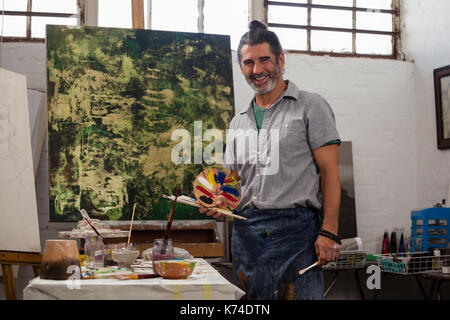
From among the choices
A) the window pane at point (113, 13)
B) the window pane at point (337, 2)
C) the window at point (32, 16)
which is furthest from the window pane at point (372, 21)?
the window at point (32, 16)

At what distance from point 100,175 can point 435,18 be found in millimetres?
3013

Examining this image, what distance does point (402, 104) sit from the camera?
4.54 m

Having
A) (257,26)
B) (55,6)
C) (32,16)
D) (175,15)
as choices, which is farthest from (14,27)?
(257,26)

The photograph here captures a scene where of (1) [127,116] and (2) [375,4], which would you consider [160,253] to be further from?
(2) [375,4]

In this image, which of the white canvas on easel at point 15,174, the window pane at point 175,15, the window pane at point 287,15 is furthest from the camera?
the window pane at point 287,15

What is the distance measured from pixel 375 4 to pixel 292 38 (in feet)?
2.93

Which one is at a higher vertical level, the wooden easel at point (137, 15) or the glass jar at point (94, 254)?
the wooden easel at point (137, 15)

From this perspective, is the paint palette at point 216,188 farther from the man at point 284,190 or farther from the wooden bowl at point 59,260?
the wooden bowl at point 59,260

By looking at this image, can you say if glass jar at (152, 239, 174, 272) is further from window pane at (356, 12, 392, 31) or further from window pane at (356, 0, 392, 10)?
window pane at (356, 0, 392, 10)

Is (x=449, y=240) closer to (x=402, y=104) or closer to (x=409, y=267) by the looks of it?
(x=409, y=267)

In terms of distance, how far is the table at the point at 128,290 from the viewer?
4.81 ft

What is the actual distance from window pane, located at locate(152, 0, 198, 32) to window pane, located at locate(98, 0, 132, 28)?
→ 23cm
